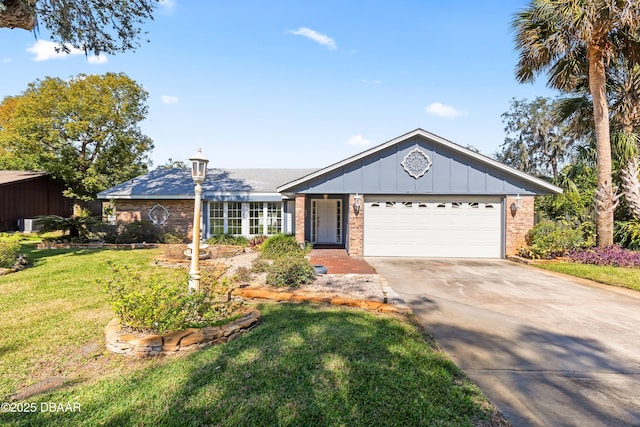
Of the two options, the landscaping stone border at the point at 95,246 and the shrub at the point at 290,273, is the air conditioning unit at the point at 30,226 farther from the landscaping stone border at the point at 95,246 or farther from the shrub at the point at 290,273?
the shrub at the point at 290,273

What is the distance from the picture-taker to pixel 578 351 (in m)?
4.22

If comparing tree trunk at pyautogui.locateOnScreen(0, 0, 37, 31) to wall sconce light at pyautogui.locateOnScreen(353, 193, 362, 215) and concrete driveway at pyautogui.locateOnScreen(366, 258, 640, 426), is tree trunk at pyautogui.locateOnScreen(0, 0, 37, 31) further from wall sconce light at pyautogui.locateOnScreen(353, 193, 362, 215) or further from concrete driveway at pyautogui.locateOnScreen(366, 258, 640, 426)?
wall sconce light at pyautogui.locateOnScreen(353, 193, 362, 215)

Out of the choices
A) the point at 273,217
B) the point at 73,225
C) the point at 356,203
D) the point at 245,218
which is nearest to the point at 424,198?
the point at 356,203

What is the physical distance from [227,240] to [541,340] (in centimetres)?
1334

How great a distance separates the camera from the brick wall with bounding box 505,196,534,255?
12.2 metres

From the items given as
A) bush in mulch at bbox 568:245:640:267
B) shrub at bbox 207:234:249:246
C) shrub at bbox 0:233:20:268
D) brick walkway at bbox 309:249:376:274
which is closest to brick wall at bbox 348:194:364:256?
brick walkway at bbox 309:249:376:274

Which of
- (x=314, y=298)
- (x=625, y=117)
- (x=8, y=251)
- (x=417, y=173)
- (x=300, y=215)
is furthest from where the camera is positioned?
(x=300, y=215)

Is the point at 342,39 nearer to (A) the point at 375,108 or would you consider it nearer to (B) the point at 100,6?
(A) the point at 375,108

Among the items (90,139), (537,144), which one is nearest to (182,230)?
(90,139)

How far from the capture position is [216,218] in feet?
54.1

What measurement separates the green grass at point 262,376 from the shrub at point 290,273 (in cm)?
184

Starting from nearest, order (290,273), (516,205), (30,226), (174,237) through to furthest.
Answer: (290,273)
(516,205)
(174,237)
(30,226)

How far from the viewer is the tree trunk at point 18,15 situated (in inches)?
238

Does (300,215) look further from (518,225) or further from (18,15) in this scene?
(18,15)
